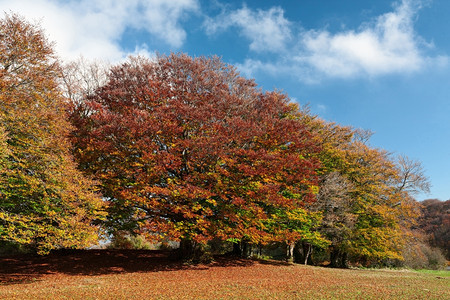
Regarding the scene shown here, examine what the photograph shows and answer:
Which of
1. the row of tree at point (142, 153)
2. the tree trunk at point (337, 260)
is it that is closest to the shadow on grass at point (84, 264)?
the row of tree at point (142, 153)

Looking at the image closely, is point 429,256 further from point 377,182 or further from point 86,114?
point 86,114

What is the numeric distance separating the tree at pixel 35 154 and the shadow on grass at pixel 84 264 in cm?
354

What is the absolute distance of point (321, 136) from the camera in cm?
3011

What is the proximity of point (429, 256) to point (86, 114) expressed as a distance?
46.7 metres

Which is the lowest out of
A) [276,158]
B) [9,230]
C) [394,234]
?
[9,230]

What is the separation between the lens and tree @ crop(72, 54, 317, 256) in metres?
16.3

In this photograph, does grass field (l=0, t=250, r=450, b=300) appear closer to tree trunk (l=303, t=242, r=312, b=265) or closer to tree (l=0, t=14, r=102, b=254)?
tree (l=0, t=14, r=102, b=254)

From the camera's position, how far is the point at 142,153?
1689 centimetres

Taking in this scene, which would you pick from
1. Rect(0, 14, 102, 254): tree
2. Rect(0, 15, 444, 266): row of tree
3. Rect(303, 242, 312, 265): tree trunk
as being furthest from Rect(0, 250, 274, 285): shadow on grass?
Rect(303, 242, 312, 265): tree trunk

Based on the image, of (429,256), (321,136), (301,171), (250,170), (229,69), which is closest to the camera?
(250,170)

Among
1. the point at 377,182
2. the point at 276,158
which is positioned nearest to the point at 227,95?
the point at 276,158

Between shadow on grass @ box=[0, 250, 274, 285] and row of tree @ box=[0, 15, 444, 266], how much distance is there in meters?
1.60

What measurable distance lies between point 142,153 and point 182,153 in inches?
99.2

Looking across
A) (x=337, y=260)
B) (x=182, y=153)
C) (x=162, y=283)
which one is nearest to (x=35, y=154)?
(x=182, y=153)
